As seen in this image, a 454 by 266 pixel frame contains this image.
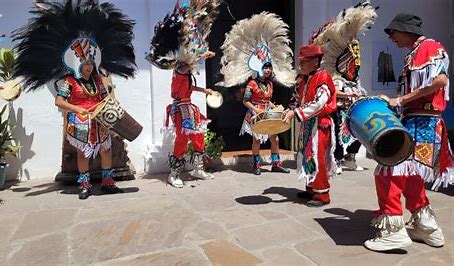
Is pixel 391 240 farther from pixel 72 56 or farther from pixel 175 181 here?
pixel 72 56

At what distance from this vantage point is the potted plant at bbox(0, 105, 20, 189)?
513 cm

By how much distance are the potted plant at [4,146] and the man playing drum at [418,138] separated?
438cm

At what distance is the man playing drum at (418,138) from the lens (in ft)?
9.70

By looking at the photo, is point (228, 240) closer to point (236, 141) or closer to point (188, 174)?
point (188, 174)

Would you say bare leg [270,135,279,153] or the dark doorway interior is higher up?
the dark doorway interior

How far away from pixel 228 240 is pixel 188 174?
8.70 ft

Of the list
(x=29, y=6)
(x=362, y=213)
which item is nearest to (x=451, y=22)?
(x=362, y=213)

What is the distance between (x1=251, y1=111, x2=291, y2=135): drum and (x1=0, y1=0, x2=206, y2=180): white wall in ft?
7.37

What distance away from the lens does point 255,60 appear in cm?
588

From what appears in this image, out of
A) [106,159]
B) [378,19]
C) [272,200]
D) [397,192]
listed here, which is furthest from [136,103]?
[378,19]

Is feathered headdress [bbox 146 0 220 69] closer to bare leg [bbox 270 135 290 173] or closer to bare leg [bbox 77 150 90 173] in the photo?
bare leg [bbox 77 150 90 173]

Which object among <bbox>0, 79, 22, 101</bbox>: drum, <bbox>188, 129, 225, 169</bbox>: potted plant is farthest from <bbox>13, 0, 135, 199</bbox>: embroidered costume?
<bbox>188, 129, 225, 169</bbox>: potted plant

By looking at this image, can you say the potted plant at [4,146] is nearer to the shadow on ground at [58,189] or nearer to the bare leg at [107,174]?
the shadow on ground at [58,189]

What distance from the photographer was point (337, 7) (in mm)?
6684
